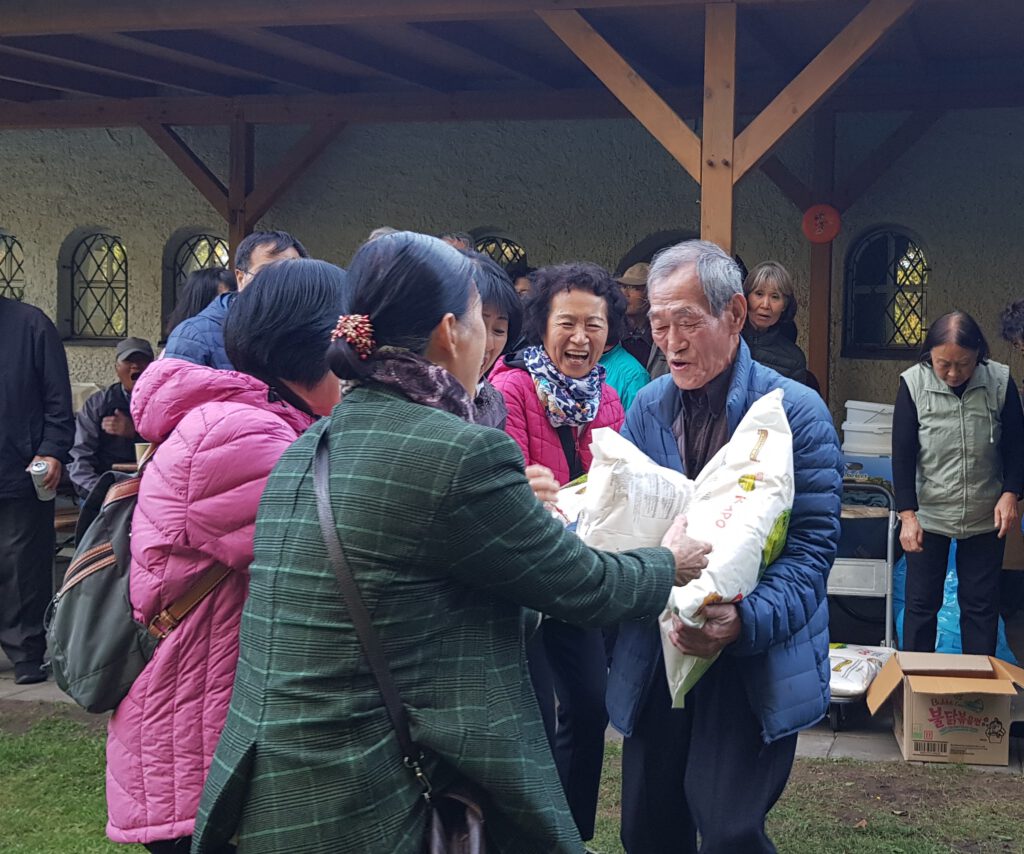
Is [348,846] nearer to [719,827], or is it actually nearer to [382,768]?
[382,768]

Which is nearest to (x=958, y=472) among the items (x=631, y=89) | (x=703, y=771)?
(x=631, y=89)

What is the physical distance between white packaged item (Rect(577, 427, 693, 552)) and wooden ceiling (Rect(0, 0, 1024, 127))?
3.95m

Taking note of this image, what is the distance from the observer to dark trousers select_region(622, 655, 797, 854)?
285cm

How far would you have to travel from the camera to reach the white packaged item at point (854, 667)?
558 cm

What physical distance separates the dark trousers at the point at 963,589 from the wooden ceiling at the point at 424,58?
2.70 meters

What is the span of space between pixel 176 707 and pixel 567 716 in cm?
175

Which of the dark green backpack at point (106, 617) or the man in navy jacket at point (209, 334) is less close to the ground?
the man in navy jacket at point (209, 334)

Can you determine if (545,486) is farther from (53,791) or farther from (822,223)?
(822,223)

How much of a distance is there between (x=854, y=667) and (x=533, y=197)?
5635 millimetres

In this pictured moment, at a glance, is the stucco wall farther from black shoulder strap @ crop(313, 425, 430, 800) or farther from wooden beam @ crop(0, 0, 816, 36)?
black shoulder strap @ crop(313, 425, 430, 800)

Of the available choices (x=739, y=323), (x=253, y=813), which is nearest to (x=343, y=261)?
(x=739, y=323)

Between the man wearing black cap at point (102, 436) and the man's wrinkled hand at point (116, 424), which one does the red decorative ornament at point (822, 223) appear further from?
the man's wrinkled hand at point (116, 424)

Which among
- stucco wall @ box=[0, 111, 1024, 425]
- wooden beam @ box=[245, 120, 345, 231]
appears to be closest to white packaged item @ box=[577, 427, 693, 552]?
stucco wall @ box=[0, 111, 1024, 425]

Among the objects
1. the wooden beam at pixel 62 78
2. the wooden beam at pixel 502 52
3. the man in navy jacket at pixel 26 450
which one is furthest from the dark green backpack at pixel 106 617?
the wooden beam at pixel 62 78
